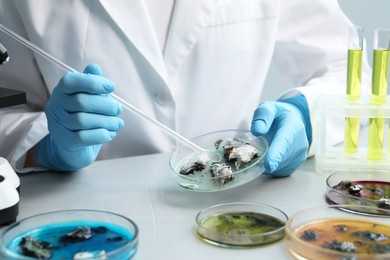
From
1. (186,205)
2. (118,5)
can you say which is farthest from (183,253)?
(118,5)

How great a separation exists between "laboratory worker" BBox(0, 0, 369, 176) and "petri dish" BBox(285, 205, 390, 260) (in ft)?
0.59

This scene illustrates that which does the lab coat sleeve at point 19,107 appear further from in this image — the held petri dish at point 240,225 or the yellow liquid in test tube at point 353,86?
the yellow liquid in test tube at point 353,86

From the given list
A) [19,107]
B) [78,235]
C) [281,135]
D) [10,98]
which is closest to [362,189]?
[281,135]

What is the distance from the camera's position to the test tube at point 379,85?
1269mm

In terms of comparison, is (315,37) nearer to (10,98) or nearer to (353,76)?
(353,76)

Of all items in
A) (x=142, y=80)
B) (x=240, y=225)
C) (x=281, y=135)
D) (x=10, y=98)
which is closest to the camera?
(x=240, y=225)

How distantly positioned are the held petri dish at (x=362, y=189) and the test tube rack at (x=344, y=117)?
0.08 m

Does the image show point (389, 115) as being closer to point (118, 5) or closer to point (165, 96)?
point (165, 96)

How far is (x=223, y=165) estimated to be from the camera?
1.12 metres

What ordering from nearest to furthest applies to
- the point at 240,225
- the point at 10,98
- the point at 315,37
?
the point at 240,225 < the point at 10,98 < the point at 315,37

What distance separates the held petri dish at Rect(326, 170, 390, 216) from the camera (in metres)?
1.05

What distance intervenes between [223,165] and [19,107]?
60 centimetres

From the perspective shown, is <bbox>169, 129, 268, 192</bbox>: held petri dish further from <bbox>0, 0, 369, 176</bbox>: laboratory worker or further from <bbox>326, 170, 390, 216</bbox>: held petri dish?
<bbox>326, 170, 390, 216</bbox>: held petri dish

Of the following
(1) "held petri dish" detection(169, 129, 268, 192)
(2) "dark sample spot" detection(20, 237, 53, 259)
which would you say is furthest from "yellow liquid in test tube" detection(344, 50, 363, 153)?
(2) "dark sample spot" detection(20, 237, 53, 259)
